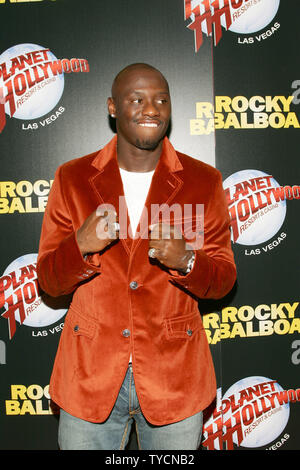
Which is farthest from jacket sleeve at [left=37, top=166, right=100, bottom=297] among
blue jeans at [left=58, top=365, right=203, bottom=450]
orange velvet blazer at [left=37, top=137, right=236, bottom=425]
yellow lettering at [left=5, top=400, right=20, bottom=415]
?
yellow lettering at [left=5, top=400, right=20, bottom=415]

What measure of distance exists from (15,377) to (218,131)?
5.30ft

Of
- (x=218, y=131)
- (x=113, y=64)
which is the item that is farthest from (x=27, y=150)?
(x=218, y=131)

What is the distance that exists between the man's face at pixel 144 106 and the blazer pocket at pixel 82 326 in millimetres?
609

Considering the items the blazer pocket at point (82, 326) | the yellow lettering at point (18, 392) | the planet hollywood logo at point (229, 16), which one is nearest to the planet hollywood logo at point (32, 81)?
the planet hollywood logo at point (229, 16)

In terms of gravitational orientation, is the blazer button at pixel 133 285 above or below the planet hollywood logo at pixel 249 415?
above

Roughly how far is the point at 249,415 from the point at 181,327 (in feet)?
3.70

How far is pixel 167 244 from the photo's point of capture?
1.24m

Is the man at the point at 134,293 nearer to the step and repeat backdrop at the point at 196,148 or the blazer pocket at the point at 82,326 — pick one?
the blazer pocket at the point at 82,326

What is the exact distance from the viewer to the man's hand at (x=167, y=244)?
1.24 meters

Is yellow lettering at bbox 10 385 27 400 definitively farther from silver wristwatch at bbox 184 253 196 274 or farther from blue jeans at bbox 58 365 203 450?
silver wristwatch at bbox 184 253 196 274

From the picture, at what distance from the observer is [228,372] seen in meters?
2.23

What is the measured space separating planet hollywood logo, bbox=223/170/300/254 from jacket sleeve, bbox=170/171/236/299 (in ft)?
2.07

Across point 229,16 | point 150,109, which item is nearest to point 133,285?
point 150,109

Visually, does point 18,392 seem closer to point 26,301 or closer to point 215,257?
point 26,301
